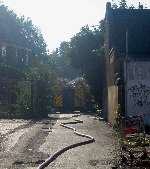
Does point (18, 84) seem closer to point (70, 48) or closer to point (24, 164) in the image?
point (70, 48)

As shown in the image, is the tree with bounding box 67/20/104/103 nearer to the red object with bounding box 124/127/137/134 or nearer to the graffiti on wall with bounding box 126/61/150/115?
the graffiti on wall with bounding box 126/61/150/115

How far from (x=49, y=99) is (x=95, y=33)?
1196cm

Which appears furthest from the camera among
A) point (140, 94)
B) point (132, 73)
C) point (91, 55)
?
point (91, 55)

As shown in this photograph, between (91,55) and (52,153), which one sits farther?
(91,55)

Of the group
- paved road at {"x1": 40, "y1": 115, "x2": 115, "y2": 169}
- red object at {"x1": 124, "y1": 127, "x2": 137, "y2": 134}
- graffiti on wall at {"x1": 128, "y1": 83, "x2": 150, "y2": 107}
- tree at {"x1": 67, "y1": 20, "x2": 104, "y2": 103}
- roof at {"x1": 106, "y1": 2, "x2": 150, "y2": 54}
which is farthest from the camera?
tree at {"x1": 67, "y1": 20, "x2": 104, "y2": 103}

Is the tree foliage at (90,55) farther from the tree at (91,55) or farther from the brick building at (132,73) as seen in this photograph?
the brick building at (132,73)

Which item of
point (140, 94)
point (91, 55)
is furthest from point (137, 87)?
point (91, 55)

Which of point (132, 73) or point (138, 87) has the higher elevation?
point (132, 73)

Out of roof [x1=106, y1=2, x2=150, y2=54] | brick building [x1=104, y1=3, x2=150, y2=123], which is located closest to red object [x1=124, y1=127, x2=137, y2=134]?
brick building [x1=104, y1=3, x2=150, y2=123]

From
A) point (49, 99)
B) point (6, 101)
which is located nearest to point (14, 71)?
point (6, 101)

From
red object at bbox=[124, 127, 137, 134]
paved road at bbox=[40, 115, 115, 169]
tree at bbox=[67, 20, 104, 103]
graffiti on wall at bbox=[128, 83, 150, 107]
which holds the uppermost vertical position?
tree at bbox=[67, 20, 104, 103]

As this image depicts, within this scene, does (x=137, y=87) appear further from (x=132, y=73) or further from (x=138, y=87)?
(x=132, y=73)

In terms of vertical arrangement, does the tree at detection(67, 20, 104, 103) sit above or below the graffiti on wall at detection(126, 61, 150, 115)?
above

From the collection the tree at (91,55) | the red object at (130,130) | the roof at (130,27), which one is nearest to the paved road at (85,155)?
the red object at (130,130)
